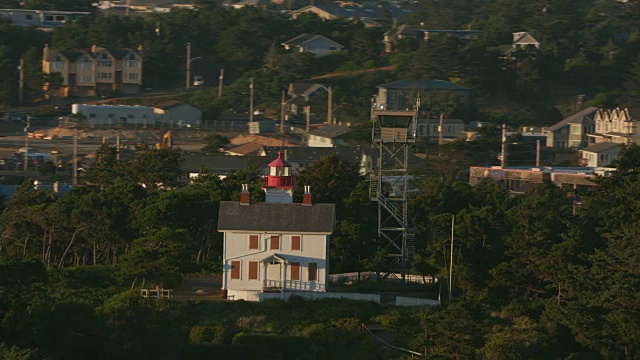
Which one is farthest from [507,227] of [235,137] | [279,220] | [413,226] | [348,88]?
[348,88]

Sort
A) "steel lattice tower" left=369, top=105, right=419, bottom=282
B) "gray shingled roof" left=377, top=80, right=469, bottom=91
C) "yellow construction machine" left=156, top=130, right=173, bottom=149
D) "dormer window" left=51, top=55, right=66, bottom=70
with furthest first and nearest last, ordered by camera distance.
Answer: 1. "dormer window" left=51, top=55, right=66, bottom=70
2. "gray shingled roof" left=377, top=80, right=469, bottom=91
3. "yellow construction machine" left=156, top=130, right=173, bottom=149
4. "steel lattice tower" left=369, top=105, right=419, bottom=282

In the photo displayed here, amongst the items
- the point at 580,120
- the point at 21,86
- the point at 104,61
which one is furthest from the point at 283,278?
the point at 104,61

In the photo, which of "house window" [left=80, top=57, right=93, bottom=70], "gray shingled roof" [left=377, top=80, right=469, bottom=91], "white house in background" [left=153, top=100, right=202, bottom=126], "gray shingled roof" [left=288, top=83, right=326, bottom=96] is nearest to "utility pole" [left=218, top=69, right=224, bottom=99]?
"gray shingled roof" [left=288, top=83, right=326, bottom=96]

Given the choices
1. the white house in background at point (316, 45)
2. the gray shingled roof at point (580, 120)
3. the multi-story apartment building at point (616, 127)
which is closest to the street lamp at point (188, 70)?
the white house in background at point (316, 45)

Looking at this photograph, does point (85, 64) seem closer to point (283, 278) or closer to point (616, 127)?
point (616, 127)

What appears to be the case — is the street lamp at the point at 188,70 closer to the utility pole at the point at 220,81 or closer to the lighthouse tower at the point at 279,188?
the utility pole at the point at 220,81

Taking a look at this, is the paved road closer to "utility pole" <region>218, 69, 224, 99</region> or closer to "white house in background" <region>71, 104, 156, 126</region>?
"white house in background" <region>71, 104, 156, 126</region>

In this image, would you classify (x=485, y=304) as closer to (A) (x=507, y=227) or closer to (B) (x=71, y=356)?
(A) (x=507, y=227)
